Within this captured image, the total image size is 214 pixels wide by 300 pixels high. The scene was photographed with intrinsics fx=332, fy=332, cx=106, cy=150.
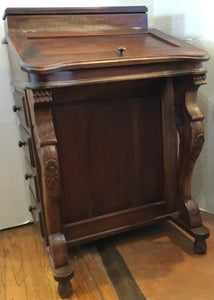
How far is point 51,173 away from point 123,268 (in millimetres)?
628

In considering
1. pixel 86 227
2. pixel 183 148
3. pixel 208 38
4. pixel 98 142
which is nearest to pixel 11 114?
pixel 98 142

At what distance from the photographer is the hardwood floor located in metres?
1.44

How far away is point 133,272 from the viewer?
1555mm

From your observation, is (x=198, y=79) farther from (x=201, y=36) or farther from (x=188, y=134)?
(x=201, y=36)

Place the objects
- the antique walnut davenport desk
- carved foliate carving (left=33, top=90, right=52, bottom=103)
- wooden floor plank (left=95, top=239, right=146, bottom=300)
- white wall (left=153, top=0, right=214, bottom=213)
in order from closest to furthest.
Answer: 1. carved foliate carving (left=33, top=90, right=52, bottom=103)
2. the antique walnut davenport desk
3. wooden floor plank (left=95, top=239, right=146, bottom=300)
4. white wall (left=153, top=0, right=214, bottom=213)

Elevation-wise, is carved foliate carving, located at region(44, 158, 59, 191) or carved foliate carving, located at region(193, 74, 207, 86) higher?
carved foliate carving, located at region(193, 74, 207, 86)

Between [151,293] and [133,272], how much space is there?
160 mm

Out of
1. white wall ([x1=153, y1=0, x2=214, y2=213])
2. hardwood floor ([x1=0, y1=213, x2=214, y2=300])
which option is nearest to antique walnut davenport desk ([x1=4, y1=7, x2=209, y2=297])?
hardwood floor ([x1=0, y1=213, x2=214, y2=300])

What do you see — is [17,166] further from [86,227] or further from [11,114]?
[86,227]

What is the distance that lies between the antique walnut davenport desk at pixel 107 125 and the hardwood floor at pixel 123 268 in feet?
0.38

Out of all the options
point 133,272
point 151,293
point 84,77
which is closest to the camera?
point 84,77

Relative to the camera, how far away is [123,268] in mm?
1588

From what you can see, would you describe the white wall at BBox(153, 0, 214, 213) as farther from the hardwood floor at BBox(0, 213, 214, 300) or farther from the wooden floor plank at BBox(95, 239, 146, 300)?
the wooden floor plank at BBox(95, 239, 146, 300)

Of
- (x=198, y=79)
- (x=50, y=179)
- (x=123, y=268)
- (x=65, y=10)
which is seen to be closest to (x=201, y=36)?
(x=198, y=79)
